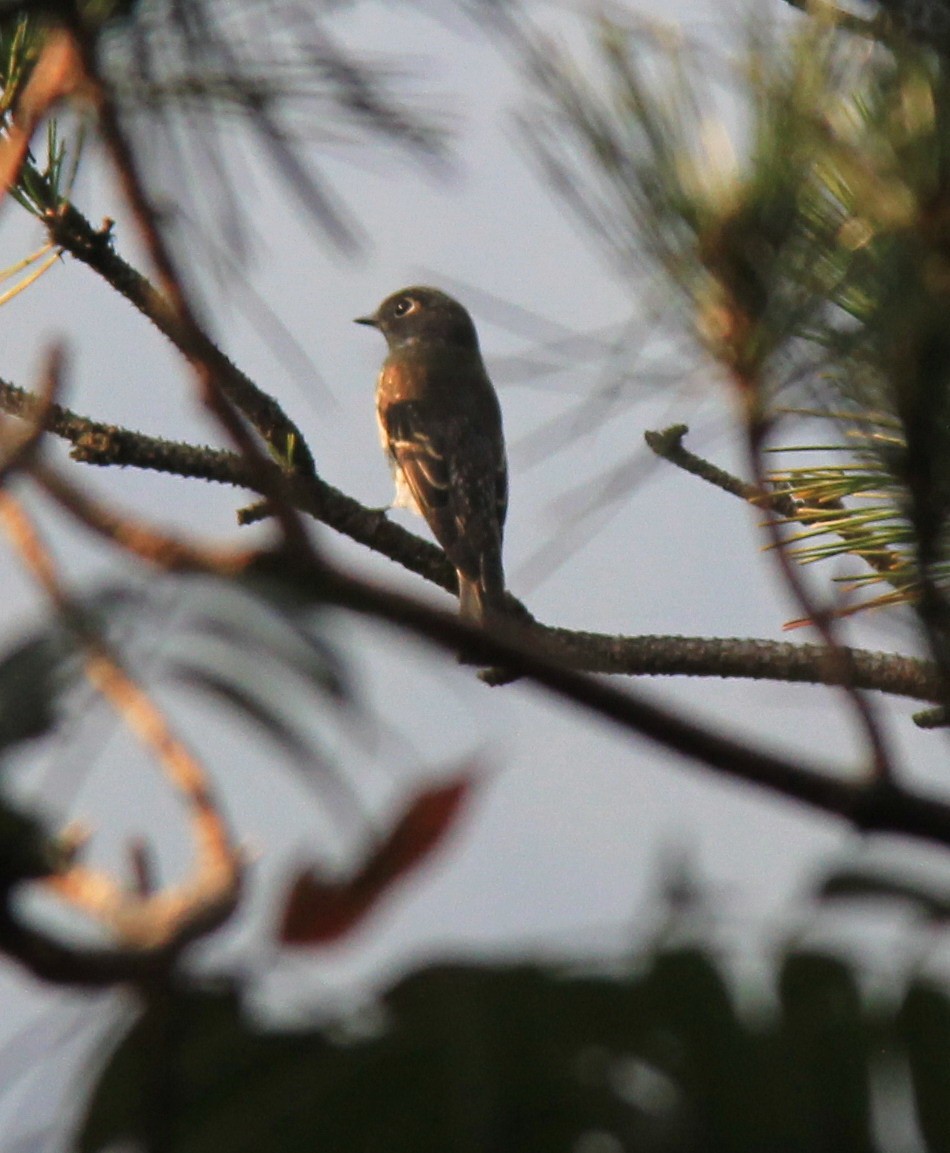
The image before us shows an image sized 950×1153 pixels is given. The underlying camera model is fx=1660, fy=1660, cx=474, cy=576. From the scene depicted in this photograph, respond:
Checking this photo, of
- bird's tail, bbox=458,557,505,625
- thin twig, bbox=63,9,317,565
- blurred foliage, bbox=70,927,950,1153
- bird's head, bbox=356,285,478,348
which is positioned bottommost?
bird's head, bbox=356,285,478,348

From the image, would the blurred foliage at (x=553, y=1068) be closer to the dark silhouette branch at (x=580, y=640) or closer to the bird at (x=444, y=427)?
the dark silhouette branch at (x=580, y=640)

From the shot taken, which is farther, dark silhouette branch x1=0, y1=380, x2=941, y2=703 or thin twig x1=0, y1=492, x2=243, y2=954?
dark silhouette branch x1=0, y1=380, x2=941, y2=703

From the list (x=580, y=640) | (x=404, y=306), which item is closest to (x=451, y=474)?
(x=404, y=306)

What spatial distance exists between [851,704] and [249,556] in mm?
618

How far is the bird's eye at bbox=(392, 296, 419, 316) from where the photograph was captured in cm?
1058

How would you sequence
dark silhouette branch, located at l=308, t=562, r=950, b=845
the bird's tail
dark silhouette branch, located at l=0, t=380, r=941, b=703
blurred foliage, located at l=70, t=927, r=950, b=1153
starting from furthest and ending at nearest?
1. the bird's tail
2. dark silhouette branch, located at l=0, t=380, r=941, b=703
3. dark silhouette branch, located at l=308, t=562, r=950, b=845
4. blurred foliage, located at l=70, t=927, r=950, b=1153

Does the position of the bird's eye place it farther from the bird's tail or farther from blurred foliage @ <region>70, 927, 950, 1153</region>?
blurred foliage @ <region>70, 927, 950, 1153</region>

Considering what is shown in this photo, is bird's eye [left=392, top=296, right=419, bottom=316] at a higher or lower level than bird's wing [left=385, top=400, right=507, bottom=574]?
higher

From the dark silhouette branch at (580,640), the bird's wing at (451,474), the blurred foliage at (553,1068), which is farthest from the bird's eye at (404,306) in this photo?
the blurred foliage at (553,1068)

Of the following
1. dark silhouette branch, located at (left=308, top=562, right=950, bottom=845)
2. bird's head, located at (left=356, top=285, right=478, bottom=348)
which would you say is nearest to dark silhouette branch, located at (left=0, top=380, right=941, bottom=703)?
dark silhouette branch, located at (left=308, top=562, right=950, bottom=845)

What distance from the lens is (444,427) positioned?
8922 mm

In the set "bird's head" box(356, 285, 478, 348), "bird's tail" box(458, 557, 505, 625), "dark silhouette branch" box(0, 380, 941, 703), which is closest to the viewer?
Answer: "dark silhouette branch" box(0, 380, 941, 703)

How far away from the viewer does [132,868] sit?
1.12 metres

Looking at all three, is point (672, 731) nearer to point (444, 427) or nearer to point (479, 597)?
point (479, 597)
